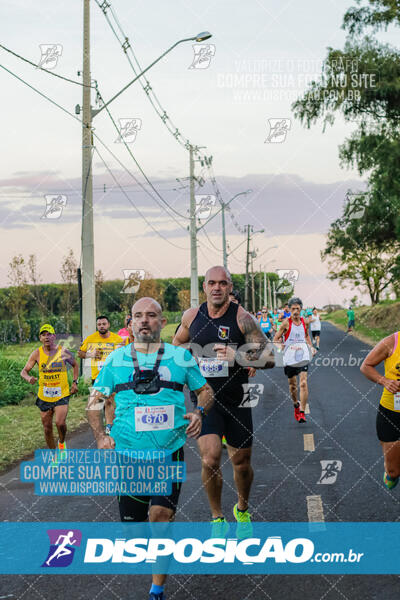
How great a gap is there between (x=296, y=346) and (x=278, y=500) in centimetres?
512

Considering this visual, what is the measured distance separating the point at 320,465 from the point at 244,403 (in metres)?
2.50

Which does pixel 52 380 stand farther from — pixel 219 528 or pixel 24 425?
pixel 219 528

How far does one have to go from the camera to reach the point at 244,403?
235 inches

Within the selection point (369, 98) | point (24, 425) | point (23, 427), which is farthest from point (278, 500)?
point (369, 98)

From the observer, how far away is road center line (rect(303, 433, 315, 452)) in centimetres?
905

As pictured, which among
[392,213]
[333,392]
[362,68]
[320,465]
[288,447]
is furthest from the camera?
[392,213]

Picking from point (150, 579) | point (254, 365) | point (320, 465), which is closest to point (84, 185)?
point (320, 465)

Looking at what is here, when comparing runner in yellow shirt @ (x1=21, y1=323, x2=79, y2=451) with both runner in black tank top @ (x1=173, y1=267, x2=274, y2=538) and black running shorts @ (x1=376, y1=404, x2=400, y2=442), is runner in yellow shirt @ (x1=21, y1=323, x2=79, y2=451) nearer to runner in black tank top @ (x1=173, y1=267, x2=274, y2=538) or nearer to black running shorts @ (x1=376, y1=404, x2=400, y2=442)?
runner in black tank top @ (x1=173, y1=267, x2=274, y2=538)

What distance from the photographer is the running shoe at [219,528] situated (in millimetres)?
5531

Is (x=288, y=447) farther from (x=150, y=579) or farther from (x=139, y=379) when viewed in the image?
(x=139, y=379)

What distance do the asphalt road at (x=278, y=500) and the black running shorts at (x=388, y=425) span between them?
2.06ft

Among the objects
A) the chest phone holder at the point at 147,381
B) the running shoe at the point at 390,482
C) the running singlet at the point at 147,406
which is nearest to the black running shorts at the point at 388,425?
the running shoe at the point at 390,482

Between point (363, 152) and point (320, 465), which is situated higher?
point (363, 152)

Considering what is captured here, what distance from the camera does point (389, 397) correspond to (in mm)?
6137
